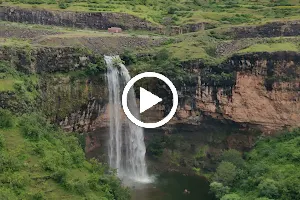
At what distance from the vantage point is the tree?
89.1 ft

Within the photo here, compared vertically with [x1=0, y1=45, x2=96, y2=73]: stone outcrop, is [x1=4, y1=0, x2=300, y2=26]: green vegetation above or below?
above

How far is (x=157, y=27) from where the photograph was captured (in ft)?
136

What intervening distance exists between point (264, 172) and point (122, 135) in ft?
34.3

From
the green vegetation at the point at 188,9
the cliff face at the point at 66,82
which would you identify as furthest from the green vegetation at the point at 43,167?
the green vegetation at the point at 188,9

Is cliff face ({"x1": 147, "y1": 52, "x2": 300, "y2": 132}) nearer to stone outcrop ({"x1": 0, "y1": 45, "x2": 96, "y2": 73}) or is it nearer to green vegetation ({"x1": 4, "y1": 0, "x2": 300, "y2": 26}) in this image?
stone outcrop ({"x1": 0, "y1": 45, "x2": 96, "y2": 73})

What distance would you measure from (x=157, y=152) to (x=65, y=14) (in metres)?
16.2

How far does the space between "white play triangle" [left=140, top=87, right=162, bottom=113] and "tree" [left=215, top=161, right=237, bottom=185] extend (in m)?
7.19

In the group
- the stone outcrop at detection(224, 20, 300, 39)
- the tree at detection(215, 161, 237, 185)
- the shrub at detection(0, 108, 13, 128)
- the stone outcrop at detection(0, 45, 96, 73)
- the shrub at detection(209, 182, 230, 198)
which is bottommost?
the shrub at detection(209, 182, 230, 198)

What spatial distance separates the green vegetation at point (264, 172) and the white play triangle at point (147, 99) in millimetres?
6169

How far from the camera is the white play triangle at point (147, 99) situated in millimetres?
32344

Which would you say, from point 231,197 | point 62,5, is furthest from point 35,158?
point 62,5

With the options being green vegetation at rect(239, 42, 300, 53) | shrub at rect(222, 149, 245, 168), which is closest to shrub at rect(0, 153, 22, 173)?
Result: shrub at rect(222, 149, 245, 168)

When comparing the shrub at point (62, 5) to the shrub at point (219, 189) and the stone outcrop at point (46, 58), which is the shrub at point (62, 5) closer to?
the stone outcrop at point (46, 58)
